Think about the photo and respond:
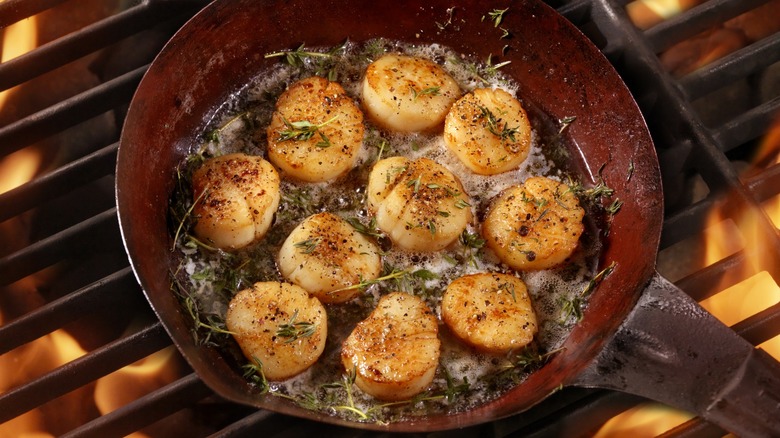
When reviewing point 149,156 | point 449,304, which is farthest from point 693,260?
point 149,156

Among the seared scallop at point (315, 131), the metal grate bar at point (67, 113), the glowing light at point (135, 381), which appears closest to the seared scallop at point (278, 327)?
the seared scallop at point (315, 131)

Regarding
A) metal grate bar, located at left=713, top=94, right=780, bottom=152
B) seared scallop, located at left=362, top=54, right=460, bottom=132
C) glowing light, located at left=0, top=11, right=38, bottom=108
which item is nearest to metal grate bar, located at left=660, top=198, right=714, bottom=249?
metal grate bar, located at left=713, top=94, right=780, bottom=152

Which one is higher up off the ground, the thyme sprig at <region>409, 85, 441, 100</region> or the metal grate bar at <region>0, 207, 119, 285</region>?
the thyme sprig at <region>409, 85, 441, 100</region>

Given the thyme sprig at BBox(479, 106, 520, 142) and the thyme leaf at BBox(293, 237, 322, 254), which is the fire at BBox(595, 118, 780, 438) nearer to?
the thyme sprig at BBox(479, 106, 520, 142)

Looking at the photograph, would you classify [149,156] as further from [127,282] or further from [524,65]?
[524,65]

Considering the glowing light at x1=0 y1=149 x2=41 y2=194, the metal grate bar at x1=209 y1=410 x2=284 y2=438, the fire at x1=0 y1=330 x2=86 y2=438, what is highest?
the glowing light at x1=0 y1=149 x2=41 y2=194

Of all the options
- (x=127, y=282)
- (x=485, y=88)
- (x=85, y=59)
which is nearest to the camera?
(x=127, y=282)
